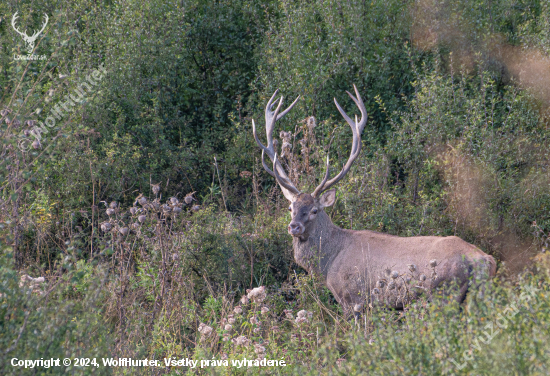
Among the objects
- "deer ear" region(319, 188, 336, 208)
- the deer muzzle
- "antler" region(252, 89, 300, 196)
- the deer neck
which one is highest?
"antler" region(252, 89, 300, 196)

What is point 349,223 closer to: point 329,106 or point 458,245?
point 458,245

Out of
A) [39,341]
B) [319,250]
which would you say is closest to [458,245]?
[319,250]

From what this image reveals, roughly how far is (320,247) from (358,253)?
484 millimetres

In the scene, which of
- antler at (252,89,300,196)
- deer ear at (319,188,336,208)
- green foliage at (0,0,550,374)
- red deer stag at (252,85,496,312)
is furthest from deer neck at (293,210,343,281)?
antler at (252,89,300,196)

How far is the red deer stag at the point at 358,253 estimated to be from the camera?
6203 mm

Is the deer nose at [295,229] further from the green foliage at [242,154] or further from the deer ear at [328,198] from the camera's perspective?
the green foliage at [242,154]

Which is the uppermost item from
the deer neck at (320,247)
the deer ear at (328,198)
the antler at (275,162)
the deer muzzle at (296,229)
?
the antler at (275,162)

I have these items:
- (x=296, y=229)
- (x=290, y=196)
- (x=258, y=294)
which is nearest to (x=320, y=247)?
(x=296, y=229)

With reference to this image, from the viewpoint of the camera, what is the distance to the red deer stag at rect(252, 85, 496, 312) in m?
6.20

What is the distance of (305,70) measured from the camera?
998 centimetres

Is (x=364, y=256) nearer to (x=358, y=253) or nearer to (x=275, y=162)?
(x=358, y=253)

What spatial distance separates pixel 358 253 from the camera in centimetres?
696

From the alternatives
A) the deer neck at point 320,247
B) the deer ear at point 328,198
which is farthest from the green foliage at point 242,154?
the deer ear at point 328,198

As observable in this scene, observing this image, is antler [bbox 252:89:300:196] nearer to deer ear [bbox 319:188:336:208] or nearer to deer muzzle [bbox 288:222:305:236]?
deer ear [bbox 319:188:336:208]
